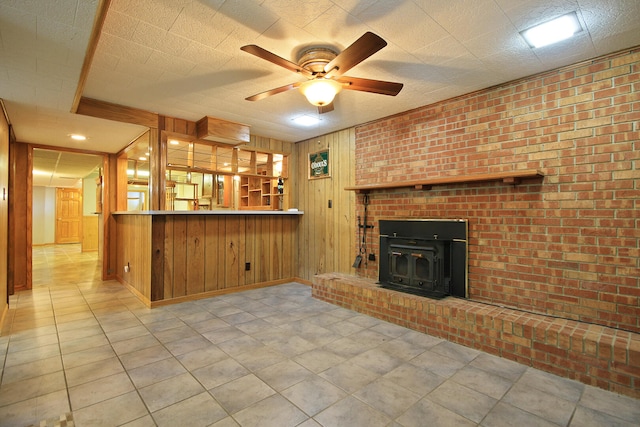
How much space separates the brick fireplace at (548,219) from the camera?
2.24 m

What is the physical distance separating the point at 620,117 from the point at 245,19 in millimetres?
2849

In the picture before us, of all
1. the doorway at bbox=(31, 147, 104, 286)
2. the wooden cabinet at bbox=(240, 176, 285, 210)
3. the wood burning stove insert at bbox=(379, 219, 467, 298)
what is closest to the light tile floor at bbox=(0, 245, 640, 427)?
the wood burning stove insert at bbox=(379, 219, 467, 298)

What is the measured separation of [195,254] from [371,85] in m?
3.08

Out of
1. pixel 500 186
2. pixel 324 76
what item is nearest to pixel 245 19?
pixel 324 76

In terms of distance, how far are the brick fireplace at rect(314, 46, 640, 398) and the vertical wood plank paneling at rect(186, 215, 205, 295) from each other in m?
2.14

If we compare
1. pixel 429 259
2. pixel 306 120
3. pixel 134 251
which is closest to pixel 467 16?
Result: pixel 429 259

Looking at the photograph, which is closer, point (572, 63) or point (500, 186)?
point (572, 63)

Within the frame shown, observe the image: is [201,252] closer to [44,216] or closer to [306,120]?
[306,120]

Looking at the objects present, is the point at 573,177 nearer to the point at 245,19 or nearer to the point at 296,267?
the point at 245,19

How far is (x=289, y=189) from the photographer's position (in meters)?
5.28

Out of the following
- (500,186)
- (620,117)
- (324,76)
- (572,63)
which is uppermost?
(572,63)

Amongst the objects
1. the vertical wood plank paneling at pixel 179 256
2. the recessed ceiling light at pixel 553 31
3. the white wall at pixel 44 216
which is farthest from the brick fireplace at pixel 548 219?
the white wall at pixel 44 216

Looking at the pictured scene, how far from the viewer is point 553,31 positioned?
209 centimetres

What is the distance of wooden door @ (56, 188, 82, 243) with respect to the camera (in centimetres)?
1141
